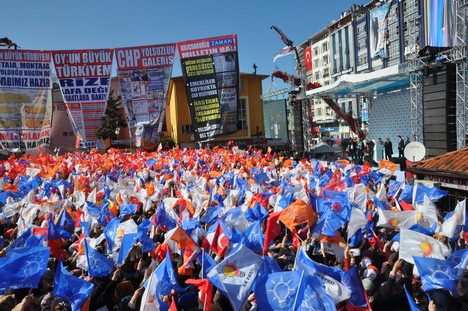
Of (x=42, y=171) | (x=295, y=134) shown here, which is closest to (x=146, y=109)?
(x=295, y=134)

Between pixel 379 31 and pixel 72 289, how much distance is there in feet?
103

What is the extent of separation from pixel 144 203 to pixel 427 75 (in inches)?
461

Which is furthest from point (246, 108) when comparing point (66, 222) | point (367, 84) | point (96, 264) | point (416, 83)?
point (96, 264)

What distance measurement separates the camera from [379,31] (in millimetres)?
31219

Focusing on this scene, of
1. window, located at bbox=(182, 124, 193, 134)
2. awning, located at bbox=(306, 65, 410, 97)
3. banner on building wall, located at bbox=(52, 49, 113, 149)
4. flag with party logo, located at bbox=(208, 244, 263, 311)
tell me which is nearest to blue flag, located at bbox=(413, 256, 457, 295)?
flag with party logo, located at bbox=(208, 244, 263, 311)

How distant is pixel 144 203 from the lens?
10562 mm

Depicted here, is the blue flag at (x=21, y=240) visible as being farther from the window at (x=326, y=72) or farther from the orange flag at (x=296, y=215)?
the window at (x=326, y=72)

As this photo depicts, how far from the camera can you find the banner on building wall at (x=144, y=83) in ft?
105

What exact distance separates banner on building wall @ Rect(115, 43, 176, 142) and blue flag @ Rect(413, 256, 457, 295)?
97.4ft

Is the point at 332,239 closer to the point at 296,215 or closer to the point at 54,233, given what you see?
the point at 296,215

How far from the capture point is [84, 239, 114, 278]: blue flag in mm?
5805

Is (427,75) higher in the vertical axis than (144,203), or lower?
higher

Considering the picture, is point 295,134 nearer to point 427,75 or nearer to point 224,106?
point 224,106

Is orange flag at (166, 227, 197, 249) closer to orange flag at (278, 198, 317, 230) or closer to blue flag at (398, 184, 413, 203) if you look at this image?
orange flag at (278, 198, 317, 230)
